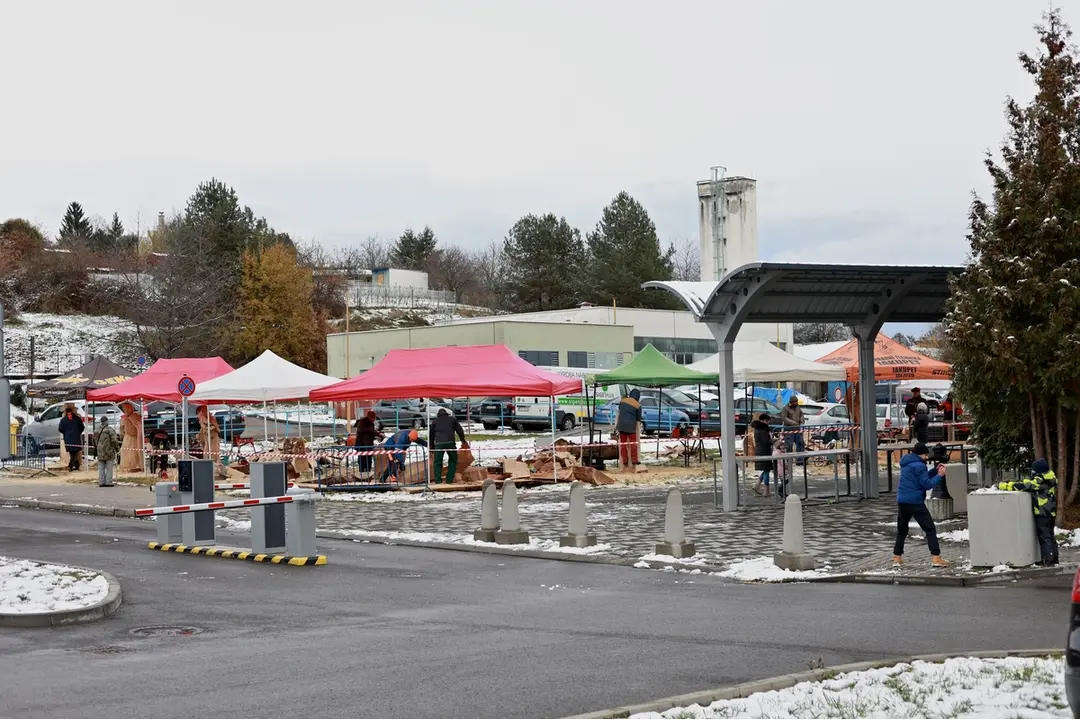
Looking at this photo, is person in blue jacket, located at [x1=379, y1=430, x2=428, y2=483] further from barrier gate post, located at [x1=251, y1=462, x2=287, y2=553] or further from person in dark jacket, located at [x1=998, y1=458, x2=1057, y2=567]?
person in dark jacket, located at [x1=998, y1=458, x2=1057, y2=567]

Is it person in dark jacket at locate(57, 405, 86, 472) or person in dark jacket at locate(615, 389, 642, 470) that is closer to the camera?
person in dark jacket at locate(615, 389, 642, 470)

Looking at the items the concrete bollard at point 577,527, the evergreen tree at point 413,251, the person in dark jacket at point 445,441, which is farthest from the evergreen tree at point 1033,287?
the evergreen tree at point 413,251

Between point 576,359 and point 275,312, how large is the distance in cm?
2429

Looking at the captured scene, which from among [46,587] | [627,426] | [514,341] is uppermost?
[514,341]

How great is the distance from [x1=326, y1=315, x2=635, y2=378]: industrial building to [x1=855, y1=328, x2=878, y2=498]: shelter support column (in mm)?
41546

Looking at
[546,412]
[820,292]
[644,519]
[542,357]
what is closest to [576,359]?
[542,357]

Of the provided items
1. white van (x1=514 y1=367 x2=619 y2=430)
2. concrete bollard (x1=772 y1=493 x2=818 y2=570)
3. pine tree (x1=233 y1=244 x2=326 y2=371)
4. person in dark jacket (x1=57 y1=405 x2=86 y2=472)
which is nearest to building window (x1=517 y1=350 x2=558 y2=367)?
white van (x1=514 y1=367 x2=619 y2=430)

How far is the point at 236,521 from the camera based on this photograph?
22.6 metres

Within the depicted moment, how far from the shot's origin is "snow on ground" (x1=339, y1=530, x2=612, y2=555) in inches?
663

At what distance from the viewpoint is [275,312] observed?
279ft

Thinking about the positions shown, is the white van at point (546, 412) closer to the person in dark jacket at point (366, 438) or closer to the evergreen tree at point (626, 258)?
the person in dark jacket at point (366, 438)

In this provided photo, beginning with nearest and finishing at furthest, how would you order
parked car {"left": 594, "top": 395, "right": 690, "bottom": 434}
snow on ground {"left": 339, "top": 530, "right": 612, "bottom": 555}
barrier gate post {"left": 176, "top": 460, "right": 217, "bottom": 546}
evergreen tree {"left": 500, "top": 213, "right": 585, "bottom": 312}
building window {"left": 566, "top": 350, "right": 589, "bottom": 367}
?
snow on ground {"left": 339, "top": 530, "right": 612, "bottom": 555} → barrier gate post {"left": 176, "top": 460, "right": 217, "bottom": 546} → parked car {"left": 594, "top": 395, "right": 690, "bottom": 434} → building window {"left": 566, "top": 350, "right": 589, "bottom": 367} → evergreen tree {"left": 500, "top": 213, "right": 585, "bottom": 312}

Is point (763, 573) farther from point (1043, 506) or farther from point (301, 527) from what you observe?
point (301, 527)

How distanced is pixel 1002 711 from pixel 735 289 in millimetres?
14507
